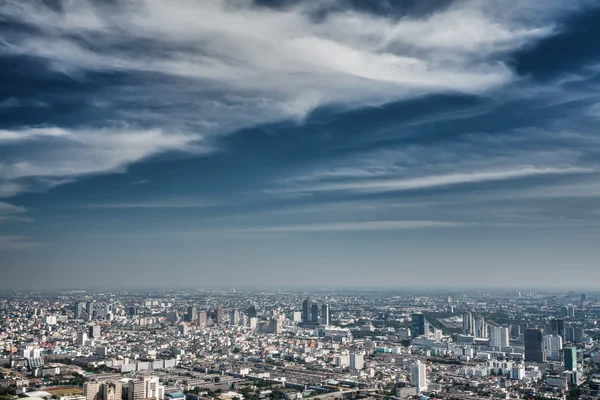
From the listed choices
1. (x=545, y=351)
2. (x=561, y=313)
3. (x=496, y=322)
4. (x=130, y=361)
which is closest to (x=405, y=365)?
(x=545, y=351)

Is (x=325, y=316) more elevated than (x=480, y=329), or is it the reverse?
(x=325, y=316)

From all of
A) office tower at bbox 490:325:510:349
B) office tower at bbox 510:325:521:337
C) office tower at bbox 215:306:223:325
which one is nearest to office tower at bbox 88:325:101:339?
office tower at bbox 215:306:223:325

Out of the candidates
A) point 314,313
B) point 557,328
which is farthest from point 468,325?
point 314,313

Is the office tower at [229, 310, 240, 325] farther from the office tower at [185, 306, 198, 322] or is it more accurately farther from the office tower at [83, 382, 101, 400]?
the office tower at [83, 382, 101, 400]

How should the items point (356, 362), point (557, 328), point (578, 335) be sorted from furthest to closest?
point (578, 335), point (557, 328), point (356, 362)

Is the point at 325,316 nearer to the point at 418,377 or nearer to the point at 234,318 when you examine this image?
the point at 234,318

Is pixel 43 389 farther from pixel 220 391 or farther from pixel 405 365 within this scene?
pixel 405 365

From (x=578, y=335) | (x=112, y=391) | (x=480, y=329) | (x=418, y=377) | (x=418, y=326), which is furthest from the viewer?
(x=480, y=329)
